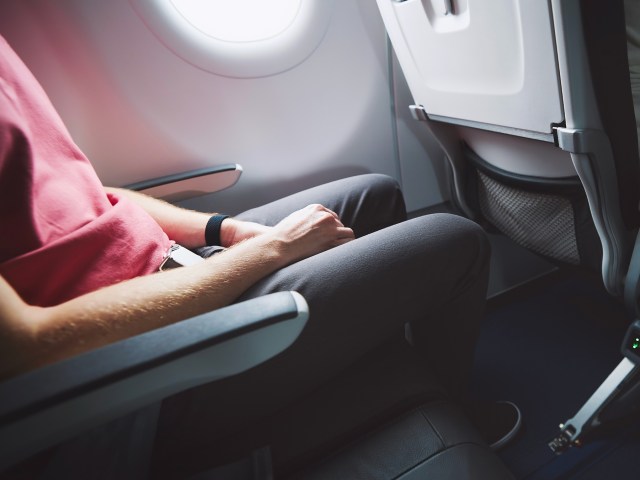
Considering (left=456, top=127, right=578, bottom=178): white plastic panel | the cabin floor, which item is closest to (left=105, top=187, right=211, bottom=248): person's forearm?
(left=456, top=127, right=578, bottom=178): white plastic panel

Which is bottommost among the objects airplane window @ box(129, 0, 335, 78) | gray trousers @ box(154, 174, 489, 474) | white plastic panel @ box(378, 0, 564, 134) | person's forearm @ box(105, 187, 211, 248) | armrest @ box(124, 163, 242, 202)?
gray trousers @ box(154, 174, 489, 474)

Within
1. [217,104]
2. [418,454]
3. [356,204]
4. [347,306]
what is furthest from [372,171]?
[418,454]

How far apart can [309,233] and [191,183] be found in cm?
53

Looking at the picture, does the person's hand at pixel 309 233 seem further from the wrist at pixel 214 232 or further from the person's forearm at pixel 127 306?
the wrist at pixel 214 232

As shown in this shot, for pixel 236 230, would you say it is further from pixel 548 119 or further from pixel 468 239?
pixel 548 119

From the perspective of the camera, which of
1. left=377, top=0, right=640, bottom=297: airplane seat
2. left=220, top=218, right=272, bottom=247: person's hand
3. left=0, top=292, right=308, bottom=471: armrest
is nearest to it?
left=0, top=292, right=308, bottom=471: armrest

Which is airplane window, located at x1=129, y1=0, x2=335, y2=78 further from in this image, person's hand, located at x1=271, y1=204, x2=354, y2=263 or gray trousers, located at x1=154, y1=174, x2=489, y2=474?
gray trousers, located at x1=154, y1=174, x2=489, y2=474

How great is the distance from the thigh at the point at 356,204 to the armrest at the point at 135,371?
26.3 inches

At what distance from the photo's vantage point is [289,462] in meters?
0.66

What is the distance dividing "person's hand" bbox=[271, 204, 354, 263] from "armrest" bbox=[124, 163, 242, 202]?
0.41 meters

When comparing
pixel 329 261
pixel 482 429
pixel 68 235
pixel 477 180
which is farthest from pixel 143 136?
pixel 482 429

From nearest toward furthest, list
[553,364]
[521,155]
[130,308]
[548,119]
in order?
[130,308]
[548,119]
[521,155]
[553,364]

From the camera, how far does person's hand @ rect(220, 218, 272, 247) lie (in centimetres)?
101

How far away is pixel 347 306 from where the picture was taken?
65 centimetres
